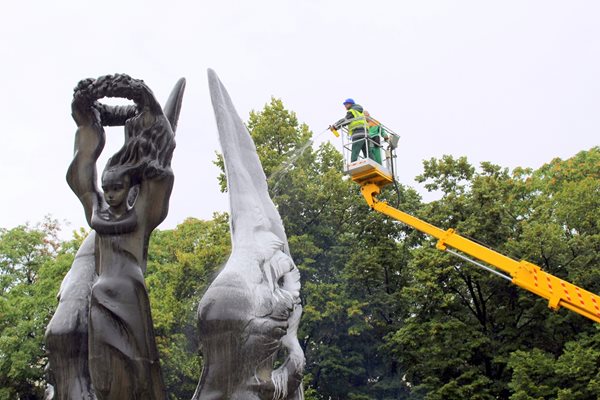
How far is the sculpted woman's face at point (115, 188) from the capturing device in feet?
22.3

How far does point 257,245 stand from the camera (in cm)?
688

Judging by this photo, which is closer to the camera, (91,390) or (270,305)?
(270,305)

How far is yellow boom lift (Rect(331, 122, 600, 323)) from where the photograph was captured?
594 inches

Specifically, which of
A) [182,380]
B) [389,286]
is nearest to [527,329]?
[389,286]

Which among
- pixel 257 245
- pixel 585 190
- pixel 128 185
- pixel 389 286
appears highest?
pixel 585 190

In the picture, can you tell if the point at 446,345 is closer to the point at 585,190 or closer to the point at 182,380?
the point at 585,190

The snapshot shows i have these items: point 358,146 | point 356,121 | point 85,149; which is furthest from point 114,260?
point 358,146

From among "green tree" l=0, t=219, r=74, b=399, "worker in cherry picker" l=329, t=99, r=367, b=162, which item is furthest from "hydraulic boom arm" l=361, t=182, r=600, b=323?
"green tree" l=0, t=219, r=74, b=399

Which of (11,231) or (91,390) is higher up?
(11,231)

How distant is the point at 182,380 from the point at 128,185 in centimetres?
1745

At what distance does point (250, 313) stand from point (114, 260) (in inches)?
51.5

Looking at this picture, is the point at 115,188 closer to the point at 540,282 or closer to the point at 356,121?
the point at 356,121

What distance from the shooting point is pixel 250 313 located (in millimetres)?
6180

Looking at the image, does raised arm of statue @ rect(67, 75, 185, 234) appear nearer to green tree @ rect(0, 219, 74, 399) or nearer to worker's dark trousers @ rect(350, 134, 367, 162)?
worker's dark trousers @ rect(350, 134, 367, 162)
